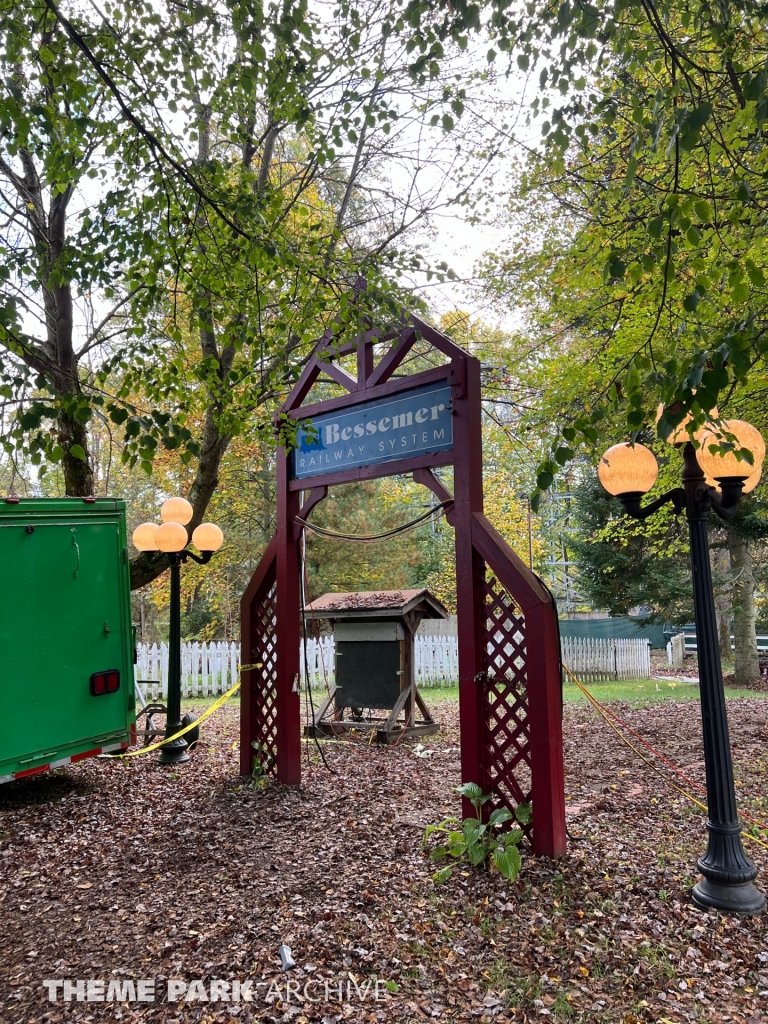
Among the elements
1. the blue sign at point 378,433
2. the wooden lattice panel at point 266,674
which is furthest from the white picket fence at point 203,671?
the blue sign at point 378,433

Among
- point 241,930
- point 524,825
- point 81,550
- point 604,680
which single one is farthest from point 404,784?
point 604,680

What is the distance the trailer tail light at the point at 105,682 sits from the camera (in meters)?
6.32

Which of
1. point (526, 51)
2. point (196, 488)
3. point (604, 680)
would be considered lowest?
point (604, 680)

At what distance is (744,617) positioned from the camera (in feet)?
49.9

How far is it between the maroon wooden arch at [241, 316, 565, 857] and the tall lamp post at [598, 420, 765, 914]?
0.88 metres

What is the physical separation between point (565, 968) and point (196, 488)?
7167 mm

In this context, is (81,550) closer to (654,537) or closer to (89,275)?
(89,275)

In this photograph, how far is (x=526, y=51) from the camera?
3.78m

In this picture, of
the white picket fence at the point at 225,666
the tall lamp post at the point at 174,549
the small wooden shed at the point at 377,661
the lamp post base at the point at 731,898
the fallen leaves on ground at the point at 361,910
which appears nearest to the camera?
the fallen leaves on ground at the point at 361,910

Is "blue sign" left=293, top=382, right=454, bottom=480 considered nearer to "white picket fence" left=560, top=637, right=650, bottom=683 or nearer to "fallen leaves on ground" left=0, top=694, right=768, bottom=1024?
"fallen leaves on ground" left=0, top=694, right=768, bottom=1024

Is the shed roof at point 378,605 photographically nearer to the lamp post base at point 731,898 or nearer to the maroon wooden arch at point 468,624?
the maroon wooden arch at point 468,624

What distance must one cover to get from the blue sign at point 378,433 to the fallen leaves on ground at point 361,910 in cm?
298

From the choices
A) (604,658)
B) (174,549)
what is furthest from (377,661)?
(604,658)

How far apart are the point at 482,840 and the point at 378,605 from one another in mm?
4624
